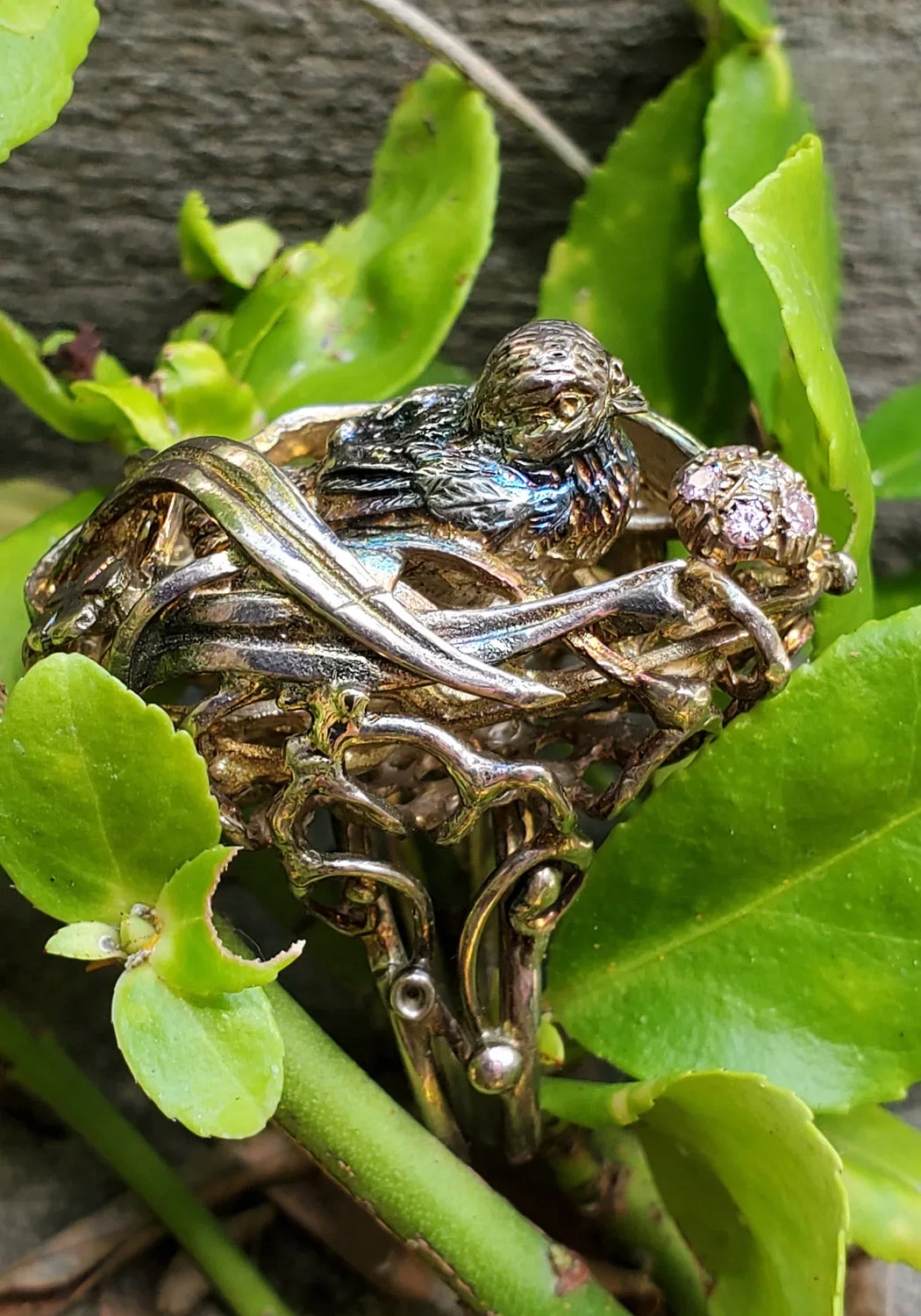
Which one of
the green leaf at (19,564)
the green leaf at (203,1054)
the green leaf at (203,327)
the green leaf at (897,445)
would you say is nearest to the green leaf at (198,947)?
the green leaf at (203,1054)

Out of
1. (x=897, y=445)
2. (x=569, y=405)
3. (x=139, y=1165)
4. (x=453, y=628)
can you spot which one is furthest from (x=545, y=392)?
(x=139, y=1165)

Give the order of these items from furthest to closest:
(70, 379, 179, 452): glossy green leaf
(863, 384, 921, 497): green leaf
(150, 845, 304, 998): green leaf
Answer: (863, 384, 921, 497): green leaf → (70, 379, 179, 452): glossy green leaf → (150, 845, 304, 998): green leaf

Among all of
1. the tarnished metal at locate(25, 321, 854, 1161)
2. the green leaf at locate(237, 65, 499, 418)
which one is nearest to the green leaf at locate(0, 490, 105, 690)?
the tarnished metal at locate(25, 321, 854, 1161)

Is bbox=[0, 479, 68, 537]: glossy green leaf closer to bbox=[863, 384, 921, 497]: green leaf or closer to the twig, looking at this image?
the twig

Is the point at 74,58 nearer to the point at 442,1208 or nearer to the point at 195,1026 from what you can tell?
the point at 195,1026

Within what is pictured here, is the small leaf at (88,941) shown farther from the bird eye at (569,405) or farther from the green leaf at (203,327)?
the green leaf at (203,327)

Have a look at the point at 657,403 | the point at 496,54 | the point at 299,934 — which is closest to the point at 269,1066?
the point at 299,934

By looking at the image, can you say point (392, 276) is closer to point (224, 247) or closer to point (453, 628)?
point (224, 247)
